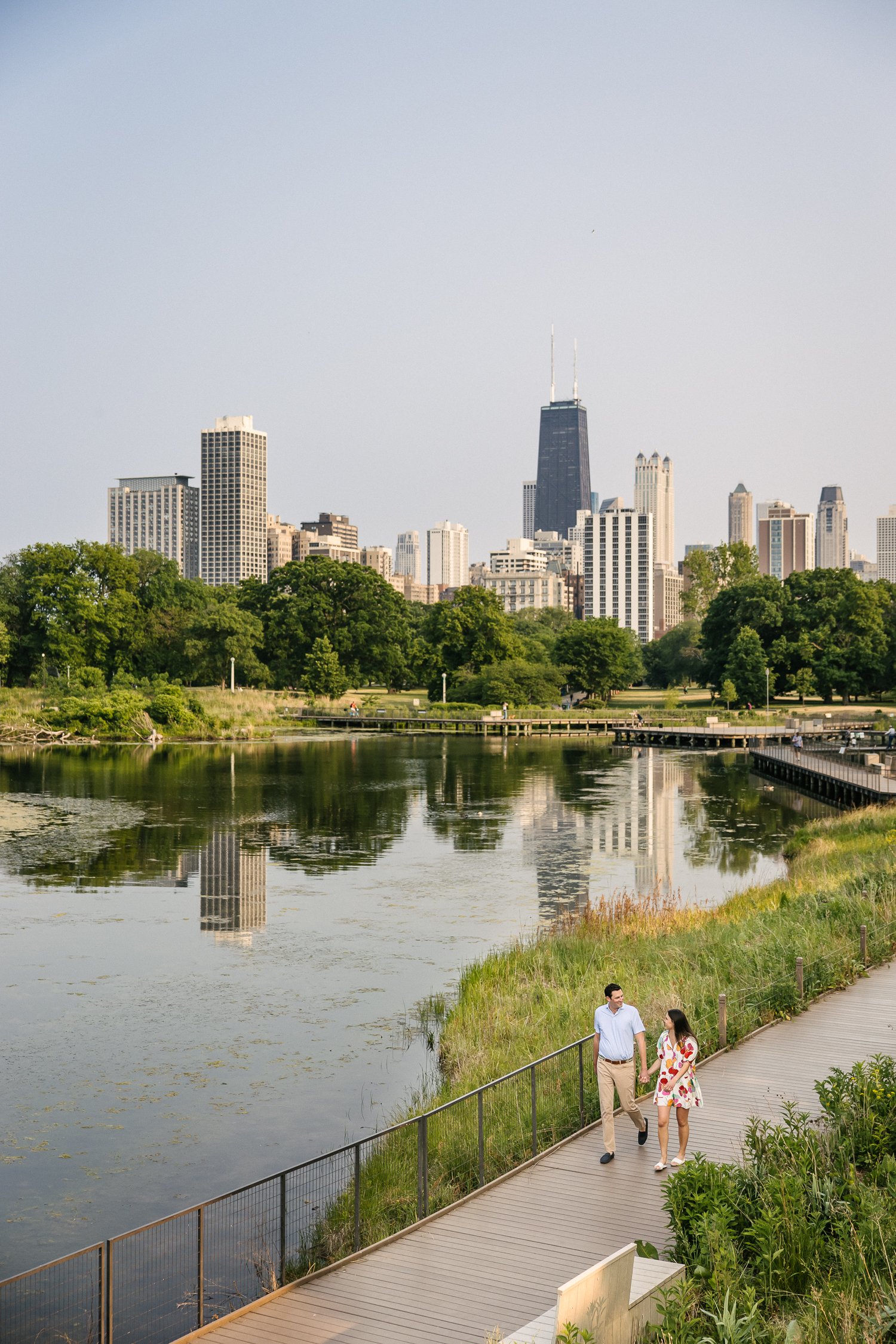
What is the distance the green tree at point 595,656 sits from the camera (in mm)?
101125

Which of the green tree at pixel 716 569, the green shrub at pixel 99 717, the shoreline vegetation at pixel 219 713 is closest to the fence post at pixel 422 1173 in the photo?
the shoreline vegetation at pixel 219 713

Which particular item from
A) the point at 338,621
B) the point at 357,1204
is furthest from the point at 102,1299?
the point at 338,621

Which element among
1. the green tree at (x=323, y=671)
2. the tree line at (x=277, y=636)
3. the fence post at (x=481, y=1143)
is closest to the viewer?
the fence post at (x=481, y=1143)

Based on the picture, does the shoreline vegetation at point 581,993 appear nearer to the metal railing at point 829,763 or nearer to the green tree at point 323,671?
the metal railing at point 829,763

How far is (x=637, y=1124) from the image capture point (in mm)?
10719

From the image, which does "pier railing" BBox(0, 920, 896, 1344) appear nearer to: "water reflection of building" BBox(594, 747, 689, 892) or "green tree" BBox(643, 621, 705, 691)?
"water reflection of building" BBox(594, 747, 689, 892)

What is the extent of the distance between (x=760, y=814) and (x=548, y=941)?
22.7 meters

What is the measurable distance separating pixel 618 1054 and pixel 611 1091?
1.05 feet

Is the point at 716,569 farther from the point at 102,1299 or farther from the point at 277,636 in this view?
the point at 102,1299

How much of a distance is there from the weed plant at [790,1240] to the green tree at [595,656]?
9126cm

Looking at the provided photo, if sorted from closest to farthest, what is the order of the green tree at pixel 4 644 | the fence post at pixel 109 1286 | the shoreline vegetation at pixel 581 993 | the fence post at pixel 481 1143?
the fence post at pixel 109 1286
the fence post at pixel 481 1143
the shoreline vegetation at pixel 581 993
the green tree at pixel 4 644

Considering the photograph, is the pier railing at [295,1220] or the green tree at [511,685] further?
the green tree at [511,685]

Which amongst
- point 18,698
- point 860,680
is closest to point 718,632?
point 860,680

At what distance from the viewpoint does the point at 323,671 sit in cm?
9500
